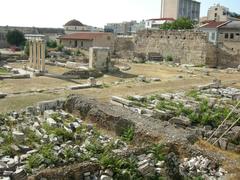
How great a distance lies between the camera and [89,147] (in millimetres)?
10711

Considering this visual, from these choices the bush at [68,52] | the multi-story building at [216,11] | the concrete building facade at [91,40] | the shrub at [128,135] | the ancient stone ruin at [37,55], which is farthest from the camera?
the multi-story building at [216,11]

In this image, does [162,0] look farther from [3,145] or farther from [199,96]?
[3,145]

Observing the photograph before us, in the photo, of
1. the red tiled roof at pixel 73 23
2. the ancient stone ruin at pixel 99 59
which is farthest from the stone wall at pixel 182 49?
the red tiled roof at pixel 73 23

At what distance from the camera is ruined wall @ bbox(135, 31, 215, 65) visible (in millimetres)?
39094

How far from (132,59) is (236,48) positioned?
11.4 m

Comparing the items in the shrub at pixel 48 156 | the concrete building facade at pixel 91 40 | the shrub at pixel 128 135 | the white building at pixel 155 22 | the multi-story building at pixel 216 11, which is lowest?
the shrub at pixel 128 135

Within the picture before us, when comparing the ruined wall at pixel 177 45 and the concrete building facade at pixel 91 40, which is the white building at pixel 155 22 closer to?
the concrete building facade at pixel 91 40

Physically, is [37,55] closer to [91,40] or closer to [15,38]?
[91,40]

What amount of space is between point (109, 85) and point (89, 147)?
13434 mm

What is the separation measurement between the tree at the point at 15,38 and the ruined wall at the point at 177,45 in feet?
62.0

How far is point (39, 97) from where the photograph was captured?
19.4 metres

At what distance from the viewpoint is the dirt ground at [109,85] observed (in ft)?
63.0

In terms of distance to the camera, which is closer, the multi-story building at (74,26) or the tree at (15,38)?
the tree at (15,38)

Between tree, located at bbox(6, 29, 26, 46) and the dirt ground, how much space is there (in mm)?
23843
